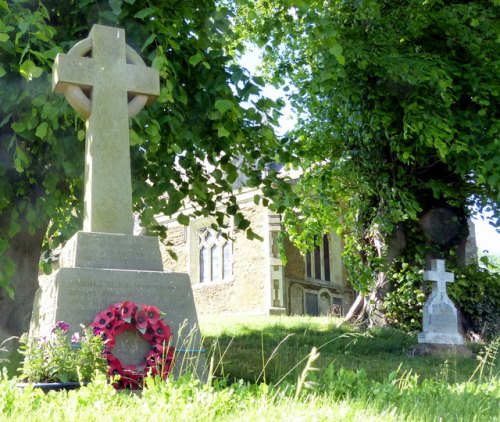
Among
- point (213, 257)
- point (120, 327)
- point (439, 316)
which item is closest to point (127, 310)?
point (120, 327)

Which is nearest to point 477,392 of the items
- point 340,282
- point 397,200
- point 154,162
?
point 154,162

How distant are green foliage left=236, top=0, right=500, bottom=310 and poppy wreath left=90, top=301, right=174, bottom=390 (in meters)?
5.52

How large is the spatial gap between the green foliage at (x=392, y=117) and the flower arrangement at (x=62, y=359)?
6.00 metres

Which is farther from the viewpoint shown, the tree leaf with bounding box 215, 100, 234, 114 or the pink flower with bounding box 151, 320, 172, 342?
the tree leaf with bounding box 215, 100, 234, 114

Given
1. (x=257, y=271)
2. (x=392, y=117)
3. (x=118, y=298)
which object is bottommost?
(x=118, y=298)

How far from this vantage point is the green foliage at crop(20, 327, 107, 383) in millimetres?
3898

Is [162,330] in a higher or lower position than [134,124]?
lower

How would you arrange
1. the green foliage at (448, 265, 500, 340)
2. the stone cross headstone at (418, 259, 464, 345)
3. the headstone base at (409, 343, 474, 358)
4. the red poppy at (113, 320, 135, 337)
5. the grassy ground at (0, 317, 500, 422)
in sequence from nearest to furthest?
the grassy ground at (0, 317, 500, 422), the red poppy at (113, 320, 135, 337), the headstone base at (409, 343, 474, 358), the stone cross headstone at (418, 259, 464, 345), the green foliage at (448, 265, 500, 340)

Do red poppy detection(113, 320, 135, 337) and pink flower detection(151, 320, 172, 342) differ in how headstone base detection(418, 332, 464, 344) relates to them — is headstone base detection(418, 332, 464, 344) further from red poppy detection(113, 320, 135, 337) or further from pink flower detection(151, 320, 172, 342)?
red poppy detection(113, 320, 135, 337)

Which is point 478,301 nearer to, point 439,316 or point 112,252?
point 439,316

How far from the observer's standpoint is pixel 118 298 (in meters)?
4.63

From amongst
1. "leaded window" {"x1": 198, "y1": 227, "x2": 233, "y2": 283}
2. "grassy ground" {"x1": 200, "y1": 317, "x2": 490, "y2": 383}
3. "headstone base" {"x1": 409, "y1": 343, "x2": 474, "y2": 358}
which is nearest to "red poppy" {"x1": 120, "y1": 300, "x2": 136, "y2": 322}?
"grassy ground" {"x1": 200, "y1": 317, "x2": 490, "y2": 383}

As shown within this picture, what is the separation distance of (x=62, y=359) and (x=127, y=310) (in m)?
0.61

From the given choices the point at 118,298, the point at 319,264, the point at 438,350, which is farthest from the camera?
the point at 319,264
